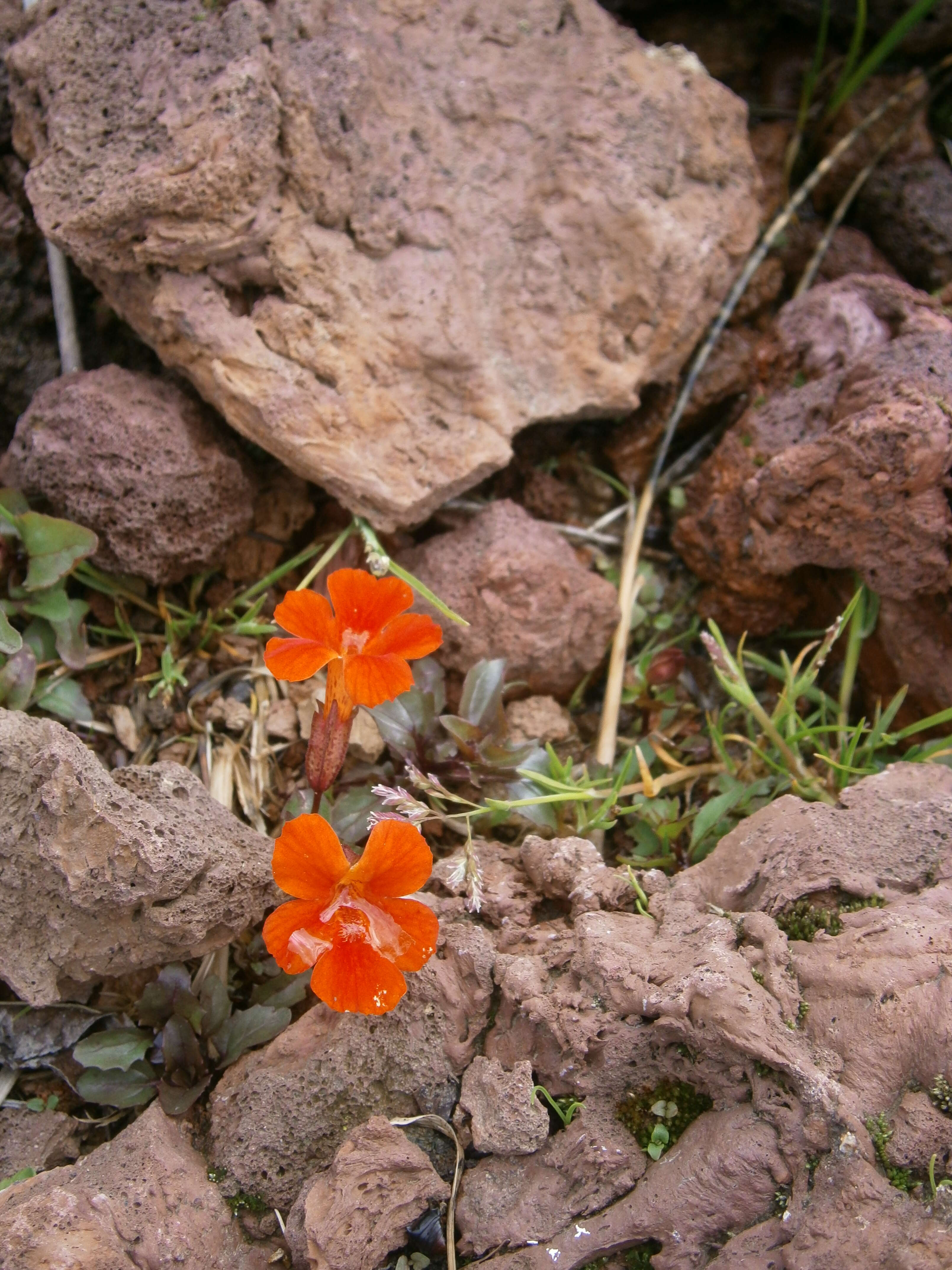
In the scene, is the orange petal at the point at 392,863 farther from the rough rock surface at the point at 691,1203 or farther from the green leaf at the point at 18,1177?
the green leaf at the point at 18,1177

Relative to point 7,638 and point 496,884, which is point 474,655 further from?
point 7,638

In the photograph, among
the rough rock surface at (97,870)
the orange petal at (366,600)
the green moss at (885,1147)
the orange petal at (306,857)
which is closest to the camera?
the green moss at (885,1147)

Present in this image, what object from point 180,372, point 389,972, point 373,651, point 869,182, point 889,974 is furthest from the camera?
point 869,182

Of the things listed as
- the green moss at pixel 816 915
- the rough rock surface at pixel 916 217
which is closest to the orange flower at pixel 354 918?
the green moss at pixel 816 915

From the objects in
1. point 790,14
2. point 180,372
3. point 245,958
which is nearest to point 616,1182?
point 245,958

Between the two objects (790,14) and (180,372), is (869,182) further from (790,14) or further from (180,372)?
(180,372)

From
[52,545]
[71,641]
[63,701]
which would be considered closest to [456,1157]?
[63,701]
